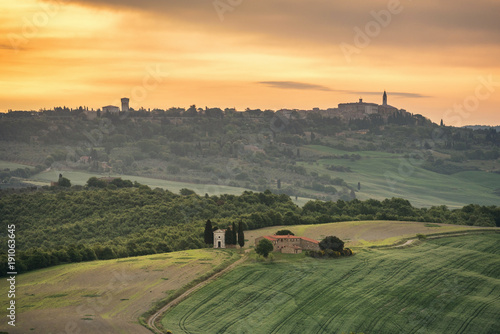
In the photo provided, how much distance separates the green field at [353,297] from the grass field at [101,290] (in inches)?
153

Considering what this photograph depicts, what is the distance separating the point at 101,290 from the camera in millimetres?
75000

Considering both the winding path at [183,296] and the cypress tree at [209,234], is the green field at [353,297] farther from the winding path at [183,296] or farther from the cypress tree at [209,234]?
the cypress tree at [209,234]

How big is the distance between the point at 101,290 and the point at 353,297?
25.1m

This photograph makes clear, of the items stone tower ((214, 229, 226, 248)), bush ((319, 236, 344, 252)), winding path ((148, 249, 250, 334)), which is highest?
bush ((319, 236, 344, 252))

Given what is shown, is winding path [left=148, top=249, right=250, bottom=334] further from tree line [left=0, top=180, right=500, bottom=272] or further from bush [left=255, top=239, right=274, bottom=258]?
tree line [left=0, top=180, right=500, bottom=272]

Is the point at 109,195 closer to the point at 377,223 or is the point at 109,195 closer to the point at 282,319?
the point at 377,223

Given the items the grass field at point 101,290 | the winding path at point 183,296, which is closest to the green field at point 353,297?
the winding path at point 183,296

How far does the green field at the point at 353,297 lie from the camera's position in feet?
222

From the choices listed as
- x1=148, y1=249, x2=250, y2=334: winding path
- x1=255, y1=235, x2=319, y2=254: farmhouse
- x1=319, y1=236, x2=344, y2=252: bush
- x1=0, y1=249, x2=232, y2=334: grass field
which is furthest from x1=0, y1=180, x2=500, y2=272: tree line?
x1=319, y1=236, x2=344, y2=252: bush

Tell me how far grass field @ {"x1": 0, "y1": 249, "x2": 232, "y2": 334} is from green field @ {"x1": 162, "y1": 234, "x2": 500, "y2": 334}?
3.89 m

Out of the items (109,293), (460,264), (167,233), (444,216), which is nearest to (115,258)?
(167,233)

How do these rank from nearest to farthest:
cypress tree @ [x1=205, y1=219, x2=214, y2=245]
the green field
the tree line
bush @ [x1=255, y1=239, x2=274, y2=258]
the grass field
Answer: the grass field, the green field, bush @ [x1=255, y1=239, x2=274, y2=258], cypress tree @ [x1=205, y1=219, x2=214, y2=245], the tree line

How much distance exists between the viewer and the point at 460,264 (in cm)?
8975

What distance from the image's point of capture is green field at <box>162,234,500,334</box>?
67812 millimetres
